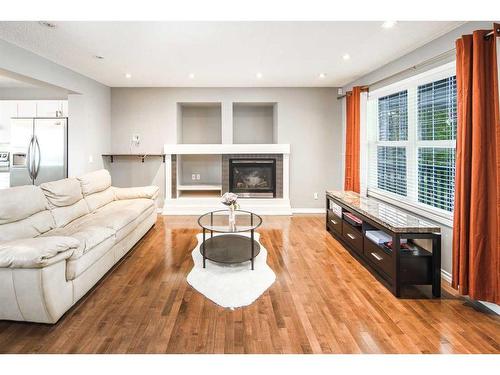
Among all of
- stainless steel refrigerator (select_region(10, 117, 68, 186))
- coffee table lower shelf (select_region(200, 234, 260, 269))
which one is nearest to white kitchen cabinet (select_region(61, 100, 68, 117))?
stainless steel refrigerator (select_region(10, 117, 68, 186))

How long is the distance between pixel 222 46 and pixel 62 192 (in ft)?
8.54

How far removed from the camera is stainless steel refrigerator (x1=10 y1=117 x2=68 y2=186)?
5203 millimetres

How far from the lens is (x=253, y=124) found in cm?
669

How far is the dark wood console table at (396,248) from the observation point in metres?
2.69

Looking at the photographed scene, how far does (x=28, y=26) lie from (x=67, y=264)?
8.08 ft

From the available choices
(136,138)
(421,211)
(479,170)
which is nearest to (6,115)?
→ (136,138)

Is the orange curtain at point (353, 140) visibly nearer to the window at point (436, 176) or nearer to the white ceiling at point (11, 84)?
the window at point (436, 176)

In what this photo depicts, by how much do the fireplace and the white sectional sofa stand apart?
206cm

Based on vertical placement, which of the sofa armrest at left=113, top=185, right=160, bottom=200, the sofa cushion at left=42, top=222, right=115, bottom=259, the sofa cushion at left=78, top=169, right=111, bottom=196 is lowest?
the sofa cushion at left=42, top=222, right=115, bottom=259

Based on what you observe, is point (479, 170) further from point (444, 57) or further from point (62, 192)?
point (62, 192)

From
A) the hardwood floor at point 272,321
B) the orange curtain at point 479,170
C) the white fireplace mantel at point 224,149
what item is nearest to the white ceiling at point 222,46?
the orange curtain at point 479,170

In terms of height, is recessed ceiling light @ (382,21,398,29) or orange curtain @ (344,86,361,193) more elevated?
recessed ceiling light @ (382,21,398,29)

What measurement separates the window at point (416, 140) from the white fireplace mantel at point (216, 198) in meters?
1.78

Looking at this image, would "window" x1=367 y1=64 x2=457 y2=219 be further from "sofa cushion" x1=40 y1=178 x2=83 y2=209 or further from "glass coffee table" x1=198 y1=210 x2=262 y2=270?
"sofa cushion" x1=40 y1=178 x2=83 y2=209
